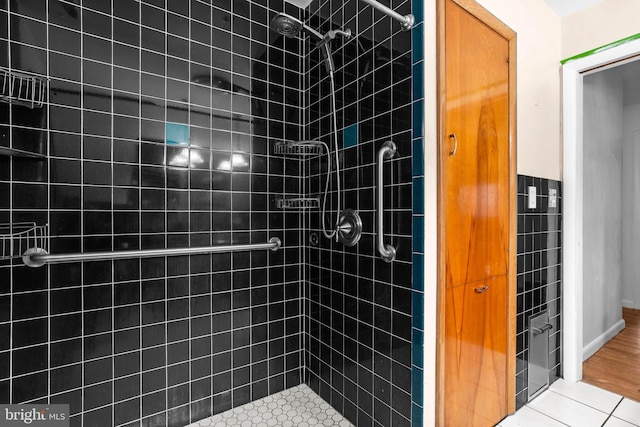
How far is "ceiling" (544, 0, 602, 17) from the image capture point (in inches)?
74.6

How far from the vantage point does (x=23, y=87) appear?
1.28m

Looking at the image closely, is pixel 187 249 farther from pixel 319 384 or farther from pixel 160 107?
pixel 319 384

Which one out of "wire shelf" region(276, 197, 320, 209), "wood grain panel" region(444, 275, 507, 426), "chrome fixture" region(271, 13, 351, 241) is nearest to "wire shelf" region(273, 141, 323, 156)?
"chrome fixture" region(271, 13, 351, 241)

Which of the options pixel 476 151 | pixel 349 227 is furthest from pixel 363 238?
pixel 476 151

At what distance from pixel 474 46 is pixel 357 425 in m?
1.96

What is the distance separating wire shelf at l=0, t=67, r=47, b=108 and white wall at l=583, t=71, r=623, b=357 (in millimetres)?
3424

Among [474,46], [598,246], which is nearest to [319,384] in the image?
[474,46]

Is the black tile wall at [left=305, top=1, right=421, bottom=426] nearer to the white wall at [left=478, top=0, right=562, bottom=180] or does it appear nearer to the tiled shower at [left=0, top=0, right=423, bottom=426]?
the tiled shower at [left=0, top=0, right=423, bottom=426]

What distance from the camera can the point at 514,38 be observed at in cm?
172

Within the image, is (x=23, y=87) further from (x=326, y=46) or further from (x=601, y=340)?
(x=601, y=340)

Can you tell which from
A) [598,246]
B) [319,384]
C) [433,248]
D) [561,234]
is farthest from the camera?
[598,246]

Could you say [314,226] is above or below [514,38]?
below

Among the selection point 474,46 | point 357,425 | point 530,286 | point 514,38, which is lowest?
point 357,425

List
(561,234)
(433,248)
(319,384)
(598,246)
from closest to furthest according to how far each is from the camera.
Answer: (433,248) < (319,384) < (561,234) < (598,246)
